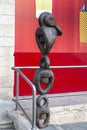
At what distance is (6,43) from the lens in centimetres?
800

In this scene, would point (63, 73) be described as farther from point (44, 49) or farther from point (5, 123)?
point (44, 49)

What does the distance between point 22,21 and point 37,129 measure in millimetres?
3385

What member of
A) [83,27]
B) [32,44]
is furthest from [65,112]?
[83,27]

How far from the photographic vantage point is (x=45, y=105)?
230 inches

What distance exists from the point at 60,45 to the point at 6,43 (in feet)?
4.84

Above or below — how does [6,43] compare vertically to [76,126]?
above

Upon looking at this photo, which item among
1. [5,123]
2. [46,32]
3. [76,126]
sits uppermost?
[46,32]

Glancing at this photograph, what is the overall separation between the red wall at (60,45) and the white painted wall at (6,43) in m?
0.25

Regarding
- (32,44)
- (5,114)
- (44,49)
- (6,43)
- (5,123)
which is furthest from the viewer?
(32,44)

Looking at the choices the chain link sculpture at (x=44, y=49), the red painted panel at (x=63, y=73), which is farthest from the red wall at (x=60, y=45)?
the chain link sculpture at (x=44, y=49)

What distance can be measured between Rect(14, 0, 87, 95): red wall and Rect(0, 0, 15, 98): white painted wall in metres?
0.25

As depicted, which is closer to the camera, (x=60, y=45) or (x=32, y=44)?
(x=32, y=44)

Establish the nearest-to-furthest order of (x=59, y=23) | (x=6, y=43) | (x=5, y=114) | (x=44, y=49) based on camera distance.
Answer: (x=44, y=49) → (x=5, y=114) → (x=6, y=43) → (x=59, y=23)

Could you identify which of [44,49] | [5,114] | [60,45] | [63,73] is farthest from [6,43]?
[44,49]
